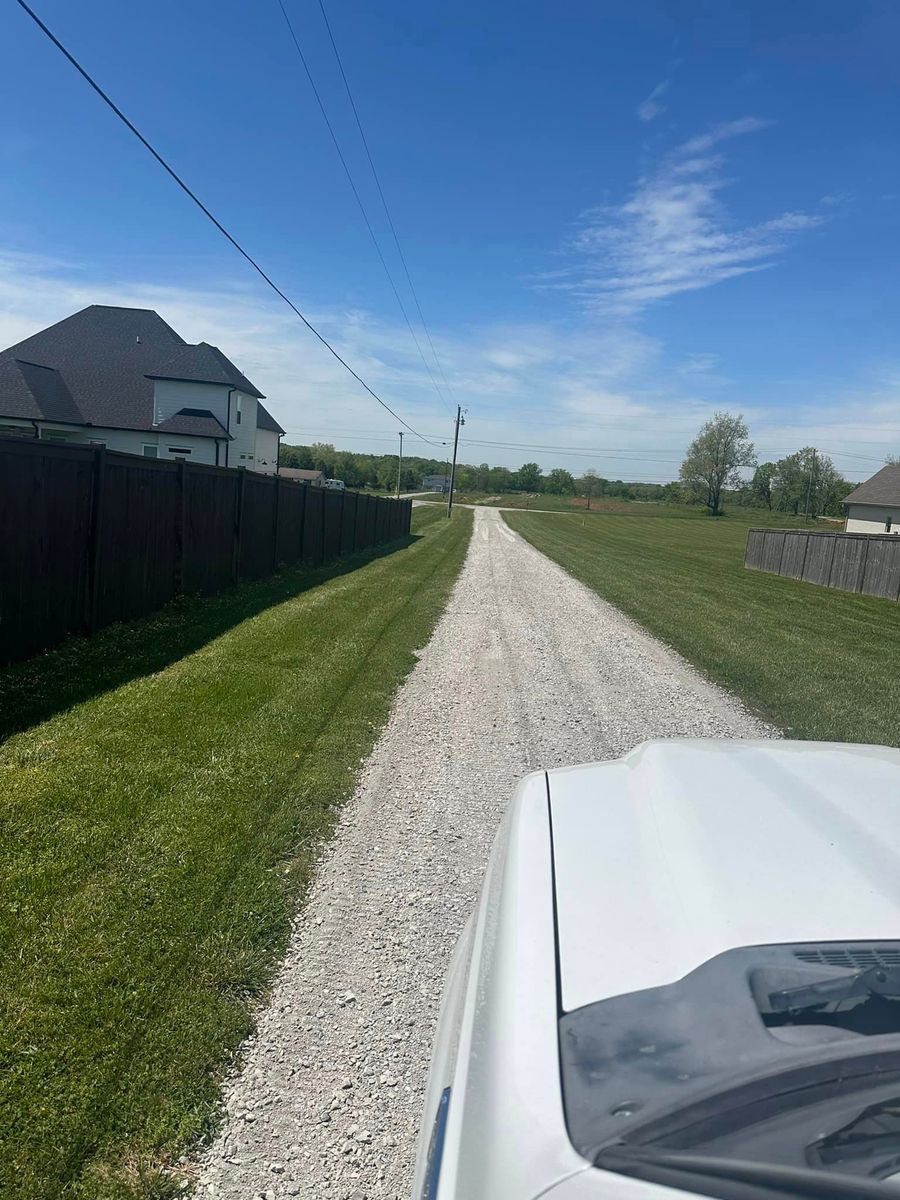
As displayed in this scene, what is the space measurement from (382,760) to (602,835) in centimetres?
413

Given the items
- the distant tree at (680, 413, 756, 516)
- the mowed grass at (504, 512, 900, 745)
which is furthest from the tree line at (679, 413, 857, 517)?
the mowed grass at (504, 512, 900, 745)

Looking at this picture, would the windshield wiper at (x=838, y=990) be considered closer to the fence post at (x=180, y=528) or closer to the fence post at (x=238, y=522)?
the fence post at (x=180, y=528)

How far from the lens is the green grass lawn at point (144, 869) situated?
98.3 inches

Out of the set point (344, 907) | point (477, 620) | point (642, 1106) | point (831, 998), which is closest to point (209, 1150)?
point (344, 907)

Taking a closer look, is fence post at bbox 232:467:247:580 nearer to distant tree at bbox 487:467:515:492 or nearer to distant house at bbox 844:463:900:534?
distant house at bbox 844:463:900:534

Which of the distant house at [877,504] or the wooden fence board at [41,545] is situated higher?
the distant house at [877,504]

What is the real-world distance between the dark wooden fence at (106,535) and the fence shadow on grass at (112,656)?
178mm

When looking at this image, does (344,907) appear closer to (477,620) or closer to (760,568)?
(477,620)

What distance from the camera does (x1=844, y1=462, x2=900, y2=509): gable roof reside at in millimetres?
53531

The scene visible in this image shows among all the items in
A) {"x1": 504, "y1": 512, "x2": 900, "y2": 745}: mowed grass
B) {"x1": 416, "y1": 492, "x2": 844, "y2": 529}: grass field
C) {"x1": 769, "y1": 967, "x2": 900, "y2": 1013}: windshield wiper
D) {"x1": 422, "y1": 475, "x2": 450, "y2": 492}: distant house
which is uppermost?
{"x1": 422, "y1": 475, "x2": 450, "y2": 492}: distant house

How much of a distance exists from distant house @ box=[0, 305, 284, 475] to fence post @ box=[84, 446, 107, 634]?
88.5ft

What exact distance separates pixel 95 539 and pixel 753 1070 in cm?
820

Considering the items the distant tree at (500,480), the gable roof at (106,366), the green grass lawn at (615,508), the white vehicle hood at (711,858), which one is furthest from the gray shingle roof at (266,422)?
the distant tree at (500,480)

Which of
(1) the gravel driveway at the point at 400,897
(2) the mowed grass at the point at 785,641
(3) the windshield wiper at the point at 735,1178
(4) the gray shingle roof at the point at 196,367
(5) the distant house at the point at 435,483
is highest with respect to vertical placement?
(4) the gray shingle roof at the point at 196,367
